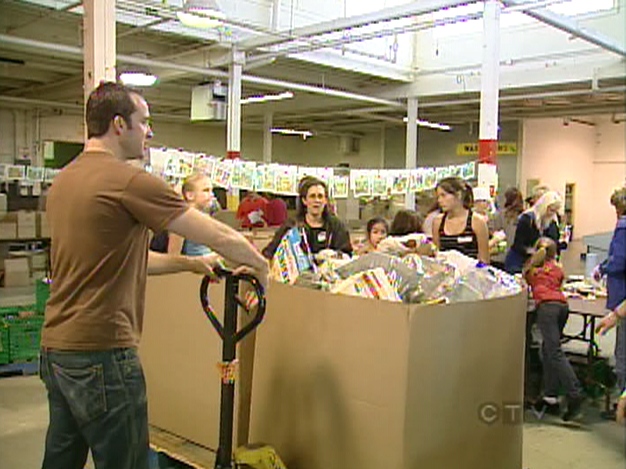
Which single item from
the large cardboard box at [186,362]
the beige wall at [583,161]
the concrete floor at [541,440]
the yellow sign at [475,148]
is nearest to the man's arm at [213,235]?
the large cardboard box at [186,362]

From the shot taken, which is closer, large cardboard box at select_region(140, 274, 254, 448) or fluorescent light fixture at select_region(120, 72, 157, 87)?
large cardboard box at select_region(140, 274, 254, 448)

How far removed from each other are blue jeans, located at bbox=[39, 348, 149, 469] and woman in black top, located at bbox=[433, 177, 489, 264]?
107 inches

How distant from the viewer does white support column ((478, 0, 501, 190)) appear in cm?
599

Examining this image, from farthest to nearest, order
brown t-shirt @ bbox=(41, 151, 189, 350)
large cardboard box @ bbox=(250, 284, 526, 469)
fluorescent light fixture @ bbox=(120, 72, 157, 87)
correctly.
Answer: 1. fluorescent light fixture @ bbox=(120, 72, 157, 87)
2. large cardboard box @ bbox=(250, 284, 526, 469)
3. brown t-shirt @ bbox=(41, 151, 189, 350)

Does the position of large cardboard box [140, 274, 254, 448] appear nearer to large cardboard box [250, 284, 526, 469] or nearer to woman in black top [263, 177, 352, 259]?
large cardboard box [250, 284, 526, 469]

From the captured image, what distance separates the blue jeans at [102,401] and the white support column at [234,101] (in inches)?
274

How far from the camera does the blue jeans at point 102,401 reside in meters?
1.71

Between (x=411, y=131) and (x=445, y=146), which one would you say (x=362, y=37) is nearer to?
(x=411, y=131)

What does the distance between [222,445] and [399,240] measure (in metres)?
Answer: 1.76

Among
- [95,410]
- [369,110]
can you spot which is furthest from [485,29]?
[369,110]

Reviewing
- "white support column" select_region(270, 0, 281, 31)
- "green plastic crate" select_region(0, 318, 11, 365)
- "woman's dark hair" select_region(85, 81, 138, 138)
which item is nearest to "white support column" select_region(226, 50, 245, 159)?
"white support column" select_region(270, 0, 281, 31)

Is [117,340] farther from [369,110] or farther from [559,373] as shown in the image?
[369,110]

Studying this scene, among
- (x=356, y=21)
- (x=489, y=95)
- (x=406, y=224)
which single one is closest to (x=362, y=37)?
(x=356, y=21)

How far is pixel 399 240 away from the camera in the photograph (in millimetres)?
3611
